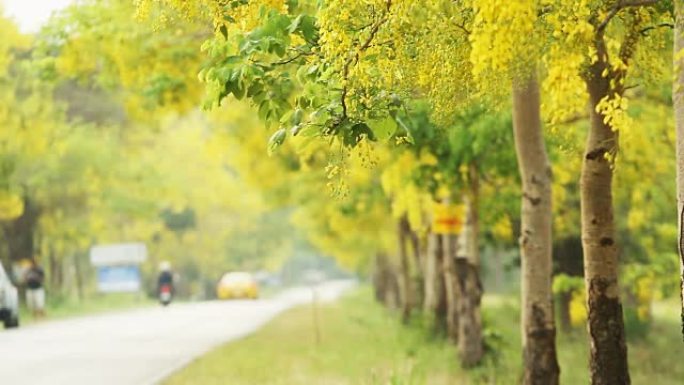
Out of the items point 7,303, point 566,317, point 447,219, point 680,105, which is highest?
point 680,105

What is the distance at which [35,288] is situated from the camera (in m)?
36.3

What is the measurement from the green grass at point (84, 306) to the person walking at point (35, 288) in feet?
1.15

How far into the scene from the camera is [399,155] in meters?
19.0

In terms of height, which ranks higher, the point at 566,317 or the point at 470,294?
the point at 470,294

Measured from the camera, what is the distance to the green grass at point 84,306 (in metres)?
40.8

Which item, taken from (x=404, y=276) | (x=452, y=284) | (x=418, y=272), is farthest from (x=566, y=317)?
(x=418, y=272)

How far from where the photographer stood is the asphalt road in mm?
17422

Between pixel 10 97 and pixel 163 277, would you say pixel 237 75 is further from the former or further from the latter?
pixel 163 277

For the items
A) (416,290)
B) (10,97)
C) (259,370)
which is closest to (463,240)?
(259,370)

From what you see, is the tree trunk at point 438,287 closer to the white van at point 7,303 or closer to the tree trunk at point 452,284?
the tree trunk at point 452,284

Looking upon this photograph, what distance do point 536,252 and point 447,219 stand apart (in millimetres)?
5830

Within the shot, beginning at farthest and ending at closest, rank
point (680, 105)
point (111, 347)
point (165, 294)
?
point (165, 294) < point (111, 347) < point (680, 105)

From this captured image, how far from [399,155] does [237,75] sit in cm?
1140

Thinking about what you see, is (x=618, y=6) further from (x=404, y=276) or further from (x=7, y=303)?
(x=404, y=276)
